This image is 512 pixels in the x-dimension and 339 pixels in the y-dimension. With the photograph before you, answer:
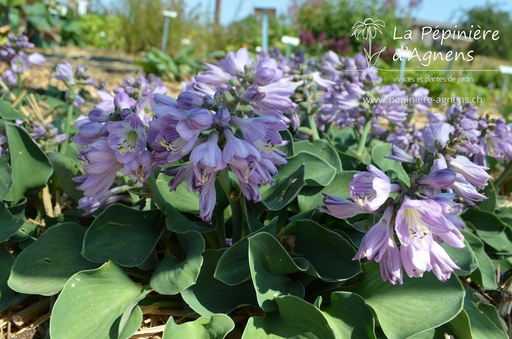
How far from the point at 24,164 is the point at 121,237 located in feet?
2.01

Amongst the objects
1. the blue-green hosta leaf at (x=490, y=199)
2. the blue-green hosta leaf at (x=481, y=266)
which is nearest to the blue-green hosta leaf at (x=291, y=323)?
the blue-green hosta leaf at (x=481, y=266)

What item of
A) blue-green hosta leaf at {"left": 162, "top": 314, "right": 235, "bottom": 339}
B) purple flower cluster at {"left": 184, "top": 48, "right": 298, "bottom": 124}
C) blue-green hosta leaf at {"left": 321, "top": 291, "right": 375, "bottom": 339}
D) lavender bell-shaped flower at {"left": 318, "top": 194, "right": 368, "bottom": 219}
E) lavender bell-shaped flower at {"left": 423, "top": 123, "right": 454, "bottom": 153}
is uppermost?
purple flower cluster at {"left": 184, "top": 48, "right": 298, "bottom": 124}

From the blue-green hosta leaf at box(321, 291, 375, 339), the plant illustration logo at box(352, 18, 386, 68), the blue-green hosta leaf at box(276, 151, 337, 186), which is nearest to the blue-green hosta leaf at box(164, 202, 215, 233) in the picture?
the blue-green hosta leaf at box(276, 151, 337, 186)

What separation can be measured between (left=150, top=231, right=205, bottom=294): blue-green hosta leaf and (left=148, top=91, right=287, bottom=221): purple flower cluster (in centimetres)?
19

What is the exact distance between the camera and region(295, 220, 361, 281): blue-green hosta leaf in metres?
1.73

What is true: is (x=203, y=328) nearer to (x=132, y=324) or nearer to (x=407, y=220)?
(x=132, y=324)

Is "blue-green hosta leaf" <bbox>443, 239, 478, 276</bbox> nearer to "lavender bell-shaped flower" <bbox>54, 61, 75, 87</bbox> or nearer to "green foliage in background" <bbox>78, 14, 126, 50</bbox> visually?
"lavender bell-shaped flower" <bbox>54, 61, 75, 87</bbox>

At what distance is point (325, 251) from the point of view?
5.97 ft

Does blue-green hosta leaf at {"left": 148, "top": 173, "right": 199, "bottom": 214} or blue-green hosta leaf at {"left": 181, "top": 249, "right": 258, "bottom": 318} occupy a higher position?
blue-green hosta leaf at {"left": 148, "top": 173, "right": 199, "bottom": 214}

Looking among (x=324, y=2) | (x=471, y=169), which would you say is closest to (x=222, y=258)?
(x=471, y=169)

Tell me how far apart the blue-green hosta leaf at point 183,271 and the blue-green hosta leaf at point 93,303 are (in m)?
0.10

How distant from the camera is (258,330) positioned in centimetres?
164

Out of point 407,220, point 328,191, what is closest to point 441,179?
point 407,220

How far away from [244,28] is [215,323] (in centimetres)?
1138
